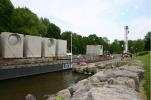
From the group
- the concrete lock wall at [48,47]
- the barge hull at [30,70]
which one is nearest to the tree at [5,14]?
the concrete lock wall at [48,47]

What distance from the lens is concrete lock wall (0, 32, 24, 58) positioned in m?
36.8

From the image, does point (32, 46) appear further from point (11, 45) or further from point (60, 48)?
point (60, 48)

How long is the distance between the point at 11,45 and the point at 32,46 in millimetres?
5046

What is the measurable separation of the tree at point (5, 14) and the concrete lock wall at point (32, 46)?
964 centimetres

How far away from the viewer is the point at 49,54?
4806 cm

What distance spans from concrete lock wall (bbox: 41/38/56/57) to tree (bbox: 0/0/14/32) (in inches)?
343

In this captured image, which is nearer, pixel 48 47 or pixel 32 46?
pixel 32 46

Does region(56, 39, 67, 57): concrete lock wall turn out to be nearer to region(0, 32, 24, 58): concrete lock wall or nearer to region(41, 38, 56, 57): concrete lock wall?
region(41, 38, 56, 57): concrete lock wall

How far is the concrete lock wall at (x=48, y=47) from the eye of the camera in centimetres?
4666

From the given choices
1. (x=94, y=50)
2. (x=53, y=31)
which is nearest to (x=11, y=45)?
(x=94, y=50)

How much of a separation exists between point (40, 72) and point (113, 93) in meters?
30.6

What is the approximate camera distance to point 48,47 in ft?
157

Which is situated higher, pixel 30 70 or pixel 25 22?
pixel 25 22

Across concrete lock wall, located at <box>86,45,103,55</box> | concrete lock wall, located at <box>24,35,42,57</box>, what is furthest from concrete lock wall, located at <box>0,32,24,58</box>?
concrete lock wall, located at <box>86,45,103,55</box>
